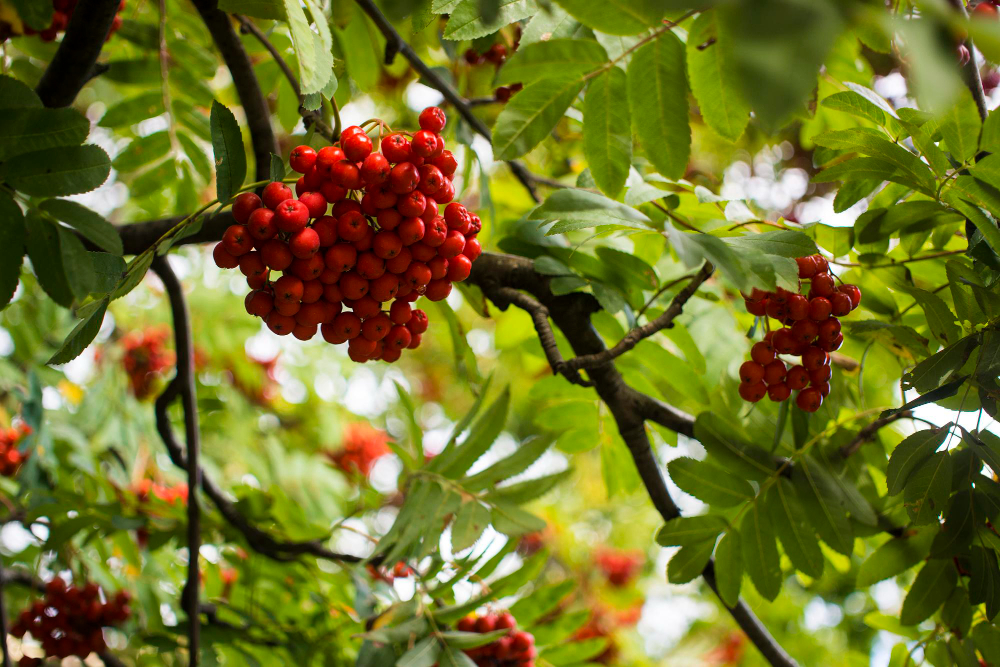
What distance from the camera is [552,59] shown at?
53.1 inches

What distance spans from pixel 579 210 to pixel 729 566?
885mm

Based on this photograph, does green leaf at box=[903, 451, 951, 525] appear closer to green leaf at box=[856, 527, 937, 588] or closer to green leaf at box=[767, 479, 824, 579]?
green leaf at box=[767, 479, 824, 579]

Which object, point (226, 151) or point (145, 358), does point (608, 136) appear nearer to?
point (226, 151)

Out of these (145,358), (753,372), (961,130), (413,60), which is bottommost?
(753,372)

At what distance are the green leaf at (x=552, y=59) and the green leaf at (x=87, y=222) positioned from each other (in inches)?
30.4

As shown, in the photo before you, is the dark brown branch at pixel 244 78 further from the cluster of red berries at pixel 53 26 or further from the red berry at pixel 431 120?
the red berry at pixel 431 120

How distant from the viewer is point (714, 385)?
1.91 meters

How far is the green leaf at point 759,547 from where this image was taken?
5.08 ft

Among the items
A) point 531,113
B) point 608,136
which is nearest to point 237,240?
point 531,113

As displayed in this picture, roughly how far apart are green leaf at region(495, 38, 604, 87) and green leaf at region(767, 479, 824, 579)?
3.27 feet

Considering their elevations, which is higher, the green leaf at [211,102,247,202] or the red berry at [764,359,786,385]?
the green leaf at [211,102,247,202]

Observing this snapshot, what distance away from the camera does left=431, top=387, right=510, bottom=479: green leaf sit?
5.96 ft

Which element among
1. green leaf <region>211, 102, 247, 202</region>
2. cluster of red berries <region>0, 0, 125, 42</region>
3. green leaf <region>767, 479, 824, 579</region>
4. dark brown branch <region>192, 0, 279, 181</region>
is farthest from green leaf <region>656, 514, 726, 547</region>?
cluster of red berries <region>0, 0, 125, 42</region>

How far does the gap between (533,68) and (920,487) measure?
3.45ft
